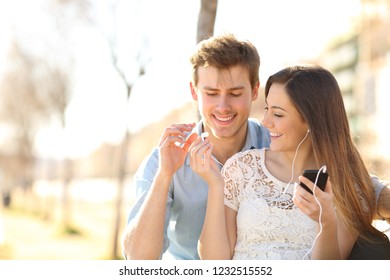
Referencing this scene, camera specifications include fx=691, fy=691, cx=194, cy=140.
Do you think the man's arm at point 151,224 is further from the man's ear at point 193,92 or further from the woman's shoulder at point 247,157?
the man's ear at point 193,92

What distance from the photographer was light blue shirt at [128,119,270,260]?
3.98m

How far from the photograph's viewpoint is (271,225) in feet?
11.7

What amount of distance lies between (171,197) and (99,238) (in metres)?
17.2

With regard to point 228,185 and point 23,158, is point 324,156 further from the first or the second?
point 23,158

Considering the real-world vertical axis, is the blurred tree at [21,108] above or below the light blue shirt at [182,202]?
below

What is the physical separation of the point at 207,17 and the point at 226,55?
143cm

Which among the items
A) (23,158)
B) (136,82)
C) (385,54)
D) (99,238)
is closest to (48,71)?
(99,238)

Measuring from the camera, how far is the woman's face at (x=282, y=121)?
356 cm

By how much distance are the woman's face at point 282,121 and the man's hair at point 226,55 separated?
0.40 metres

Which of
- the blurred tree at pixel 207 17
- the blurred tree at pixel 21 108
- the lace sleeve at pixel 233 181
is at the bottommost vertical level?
the blurred tree at pixel 21 108

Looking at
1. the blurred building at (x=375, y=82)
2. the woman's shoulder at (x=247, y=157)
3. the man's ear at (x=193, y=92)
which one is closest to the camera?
the woman's shoulder at (x=247, y=157)

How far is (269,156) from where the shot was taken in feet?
12.6

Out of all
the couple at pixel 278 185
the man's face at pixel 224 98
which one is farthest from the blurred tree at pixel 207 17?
the couple at pixel 278 185

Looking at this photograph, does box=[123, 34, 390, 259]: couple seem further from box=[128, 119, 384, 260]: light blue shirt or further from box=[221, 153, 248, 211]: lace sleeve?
box=[128, 119, 384, 260]: light blue shirt
